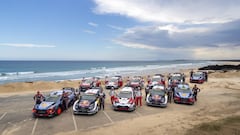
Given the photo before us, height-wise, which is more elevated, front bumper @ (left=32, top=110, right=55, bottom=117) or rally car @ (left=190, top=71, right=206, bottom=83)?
rally car @ (left=190, top=71, right=206, bottom=83)

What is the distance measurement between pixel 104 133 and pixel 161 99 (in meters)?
7.68

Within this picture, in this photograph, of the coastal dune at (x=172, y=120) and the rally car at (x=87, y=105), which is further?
the rally car at (x=87, y=105)

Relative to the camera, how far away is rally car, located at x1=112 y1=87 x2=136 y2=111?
53.4 feet

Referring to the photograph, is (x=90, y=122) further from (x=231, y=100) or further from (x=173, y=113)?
(x=231, y=100)

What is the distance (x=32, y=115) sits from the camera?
15383mm

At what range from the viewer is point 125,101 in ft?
54.6

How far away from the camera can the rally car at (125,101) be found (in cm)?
1628

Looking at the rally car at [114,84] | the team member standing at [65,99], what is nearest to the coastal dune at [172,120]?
the team member standing at [65,99]

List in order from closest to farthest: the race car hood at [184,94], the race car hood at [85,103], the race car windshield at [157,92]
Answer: the race car hood at [85,103], the race car windshield at [157,92], the race car hood at [184,94]

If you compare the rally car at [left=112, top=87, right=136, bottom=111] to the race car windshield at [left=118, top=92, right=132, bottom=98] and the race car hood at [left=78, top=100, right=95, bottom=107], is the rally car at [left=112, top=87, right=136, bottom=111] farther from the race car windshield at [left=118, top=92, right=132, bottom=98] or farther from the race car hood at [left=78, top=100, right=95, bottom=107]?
the race car hood at [left=78, top=100, right=95, bottom=107]

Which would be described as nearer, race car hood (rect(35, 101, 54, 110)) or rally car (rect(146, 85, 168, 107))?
race car hood (rect(35, 101, 54, 110))

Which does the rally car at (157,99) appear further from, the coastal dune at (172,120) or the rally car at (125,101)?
the rally car at (125,101)

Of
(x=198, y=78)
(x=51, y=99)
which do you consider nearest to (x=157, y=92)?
(x=51, y=99)

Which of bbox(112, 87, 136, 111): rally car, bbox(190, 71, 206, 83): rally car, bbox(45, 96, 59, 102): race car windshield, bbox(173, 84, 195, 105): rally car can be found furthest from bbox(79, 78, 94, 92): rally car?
bbox(190, 71, 206, 83): rally car
